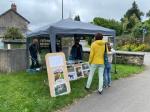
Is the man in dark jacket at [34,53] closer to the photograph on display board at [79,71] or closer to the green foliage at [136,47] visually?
the photograph on display board at [79,71]

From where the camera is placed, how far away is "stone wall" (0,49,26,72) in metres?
15.0

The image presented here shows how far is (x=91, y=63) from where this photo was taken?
35.2 ft

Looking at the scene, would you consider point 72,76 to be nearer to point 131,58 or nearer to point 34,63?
point 34,63

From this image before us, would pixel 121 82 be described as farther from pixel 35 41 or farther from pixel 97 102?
pixel 35 41

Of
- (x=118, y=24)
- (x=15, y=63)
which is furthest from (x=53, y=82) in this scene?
(x=118, y=24)

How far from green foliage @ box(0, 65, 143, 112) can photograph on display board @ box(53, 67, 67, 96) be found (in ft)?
0.80

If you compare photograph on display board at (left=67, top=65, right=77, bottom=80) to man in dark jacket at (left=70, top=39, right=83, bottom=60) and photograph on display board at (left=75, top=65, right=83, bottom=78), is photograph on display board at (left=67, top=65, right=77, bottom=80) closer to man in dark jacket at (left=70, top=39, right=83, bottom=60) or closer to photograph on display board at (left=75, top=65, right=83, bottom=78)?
photograph on display board at (left=75, top=65, right=83, bottom=78)

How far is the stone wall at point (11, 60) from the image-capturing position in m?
15.0

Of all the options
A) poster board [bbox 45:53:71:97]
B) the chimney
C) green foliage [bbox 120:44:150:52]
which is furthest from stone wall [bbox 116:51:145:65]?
the chimney

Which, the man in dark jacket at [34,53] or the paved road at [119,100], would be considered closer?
the paved road at [119,100]

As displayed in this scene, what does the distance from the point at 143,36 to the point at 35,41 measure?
27.3 metres

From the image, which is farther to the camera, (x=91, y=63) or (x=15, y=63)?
(x=15, y=63)

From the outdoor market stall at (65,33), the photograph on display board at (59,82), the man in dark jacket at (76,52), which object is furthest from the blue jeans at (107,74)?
the man in dark jacket at (76,52)

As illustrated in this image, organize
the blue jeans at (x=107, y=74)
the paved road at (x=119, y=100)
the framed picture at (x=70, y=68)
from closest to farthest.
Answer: the paved road at (x=119, y=100) < the blue jeans at (x=107, y=74) < the framed picture at (x=70, y=68)
